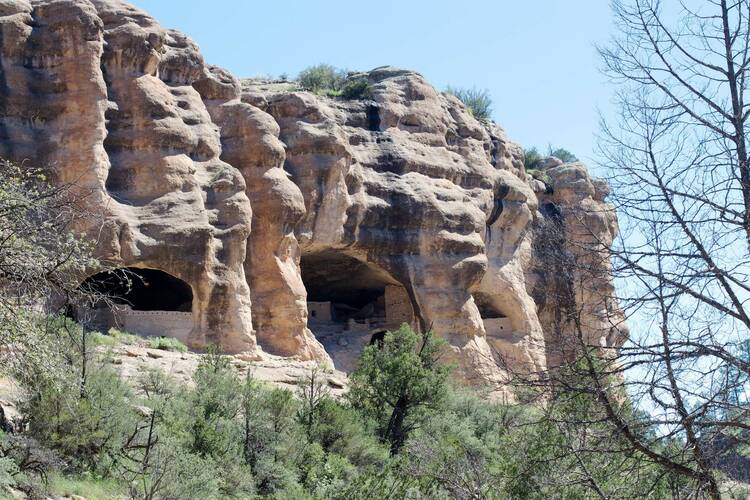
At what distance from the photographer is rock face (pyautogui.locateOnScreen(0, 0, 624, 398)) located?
2392cm

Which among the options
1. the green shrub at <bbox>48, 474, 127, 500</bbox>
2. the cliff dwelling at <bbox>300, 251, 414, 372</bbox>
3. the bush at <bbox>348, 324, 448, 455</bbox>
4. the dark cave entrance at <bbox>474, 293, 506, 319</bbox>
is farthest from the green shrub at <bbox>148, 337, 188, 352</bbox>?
the dark cave entrance at <bbox>474, 293, 506, 319</bbox>

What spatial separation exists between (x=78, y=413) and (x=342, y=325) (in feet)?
52.5

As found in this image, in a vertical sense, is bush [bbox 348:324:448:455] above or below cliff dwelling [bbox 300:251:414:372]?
below

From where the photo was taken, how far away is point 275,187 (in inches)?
1038

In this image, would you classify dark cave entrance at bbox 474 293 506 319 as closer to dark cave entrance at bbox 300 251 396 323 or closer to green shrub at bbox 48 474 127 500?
dark cave entrance at bbox 300 251 396 323

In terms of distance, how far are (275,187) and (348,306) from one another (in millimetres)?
8836

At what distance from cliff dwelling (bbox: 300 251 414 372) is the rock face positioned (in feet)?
0.32

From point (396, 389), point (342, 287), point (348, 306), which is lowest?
point (396, 389)

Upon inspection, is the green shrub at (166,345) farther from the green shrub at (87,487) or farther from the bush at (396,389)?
the green shrub at (87,487)

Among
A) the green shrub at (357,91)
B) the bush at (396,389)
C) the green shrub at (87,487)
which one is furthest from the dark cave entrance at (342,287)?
the green shrub at (87,487)

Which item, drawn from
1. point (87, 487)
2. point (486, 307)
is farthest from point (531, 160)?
point (87, 487)

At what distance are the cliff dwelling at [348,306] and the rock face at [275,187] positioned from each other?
97 mm

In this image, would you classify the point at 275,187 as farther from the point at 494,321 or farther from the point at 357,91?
the point at 494,321

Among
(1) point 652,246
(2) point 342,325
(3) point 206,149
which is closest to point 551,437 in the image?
(1) point 652,246
